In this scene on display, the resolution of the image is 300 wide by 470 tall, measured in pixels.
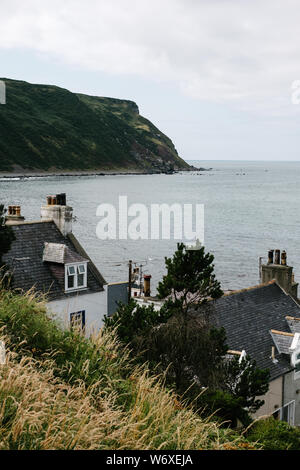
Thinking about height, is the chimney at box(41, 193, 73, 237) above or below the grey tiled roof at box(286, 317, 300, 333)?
above

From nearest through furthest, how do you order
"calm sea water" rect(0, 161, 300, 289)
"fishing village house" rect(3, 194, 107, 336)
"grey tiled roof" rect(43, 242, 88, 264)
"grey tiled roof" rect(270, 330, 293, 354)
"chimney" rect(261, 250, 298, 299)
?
"fishing village house" rect(3, 194, 107, 336) < "grey tiled roof" rect(270, 330, 293, 354) < "grey tiled roof" rect(43, 242, 88, 264) < "chimney" rect(261, 250, 298, 299) < "calm sea water" rect(0, 161, 300, 289)

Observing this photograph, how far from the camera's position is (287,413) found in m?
24.4

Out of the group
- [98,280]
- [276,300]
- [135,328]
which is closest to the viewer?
[135,328]

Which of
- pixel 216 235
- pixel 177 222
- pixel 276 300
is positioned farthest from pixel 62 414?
pixel 177 222

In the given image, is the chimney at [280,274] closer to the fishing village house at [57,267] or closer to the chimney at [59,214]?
the fishing village house at [57,267]

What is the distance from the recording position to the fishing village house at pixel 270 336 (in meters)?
23.3

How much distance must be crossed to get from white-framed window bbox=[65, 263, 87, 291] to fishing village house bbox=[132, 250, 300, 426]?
4166 mm

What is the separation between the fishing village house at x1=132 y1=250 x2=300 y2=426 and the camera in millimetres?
23253

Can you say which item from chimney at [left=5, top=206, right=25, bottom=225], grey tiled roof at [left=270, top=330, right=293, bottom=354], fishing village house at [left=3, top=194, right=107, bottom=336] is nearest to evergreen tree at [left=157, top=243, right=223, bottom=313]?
fishing village house at [left=3, top=194, right=107, bottom=336]

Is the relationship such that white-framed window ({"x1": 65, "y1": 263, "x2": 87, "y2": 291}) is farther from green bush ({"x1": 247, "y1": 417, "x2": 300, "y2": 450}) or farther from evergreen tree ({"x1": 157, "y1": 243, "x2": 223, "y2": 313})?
green bush ({"x1": 247, "y1": 417, "x2": 300, "y2": 450})

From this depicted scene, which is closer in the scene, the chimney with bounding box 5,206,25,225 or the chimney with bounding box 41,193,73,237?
the chimney with bounding box 41,193,73,237
